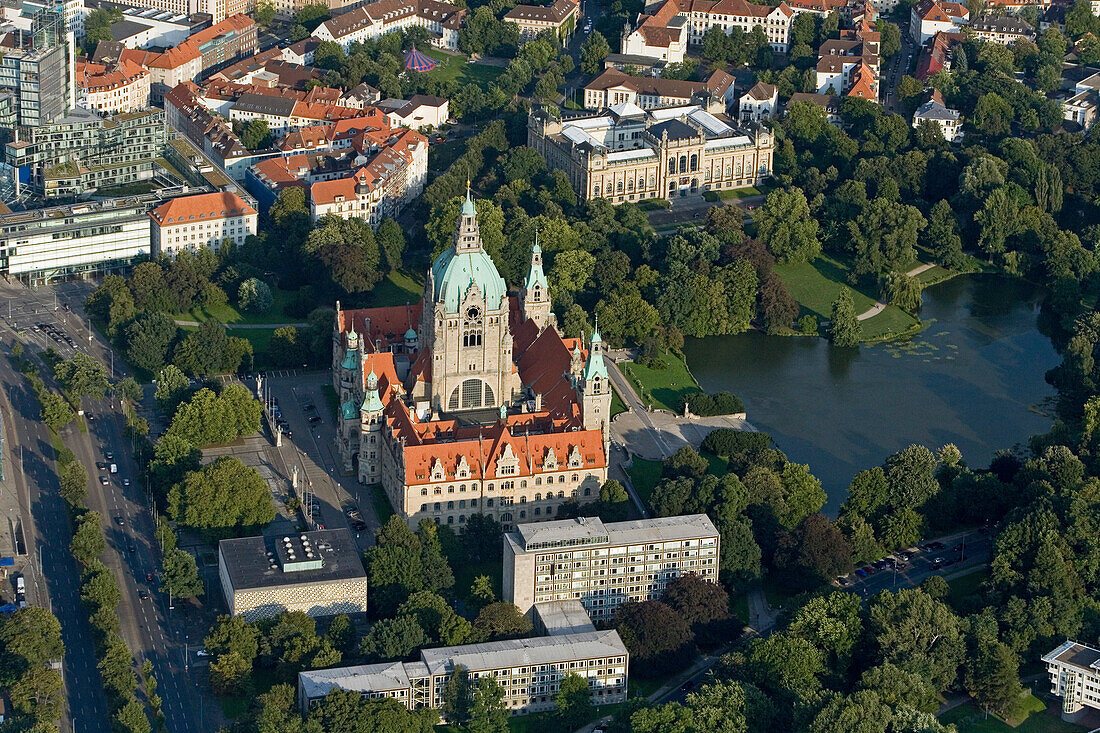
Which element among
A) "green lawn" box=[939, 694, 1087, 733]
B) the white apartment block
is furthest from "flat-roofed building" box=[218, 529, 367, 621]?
the white apartment block

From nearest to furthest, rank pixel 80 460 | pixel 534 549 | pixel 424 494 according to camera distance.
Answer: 1. pixel 534 549
2. pixel 424 494
3. pixel 80 460

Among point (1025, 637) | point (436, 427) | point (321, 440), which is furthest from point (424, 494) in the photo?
point (1025, 637)

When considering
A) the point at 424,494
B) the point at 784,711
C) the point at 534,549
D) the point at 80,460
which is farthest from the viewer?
the point at 80,460

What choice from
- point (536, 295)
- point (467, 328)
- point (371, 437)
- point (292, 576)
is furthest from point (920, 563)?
point (292, 576)

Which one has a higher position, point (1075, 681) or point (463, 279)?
point (463, 279)

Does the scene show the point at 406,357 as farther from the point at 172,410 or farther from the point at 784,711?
the point at 784,711

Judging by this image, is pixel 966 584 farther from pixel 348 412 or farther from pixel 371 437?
pixel 348 412

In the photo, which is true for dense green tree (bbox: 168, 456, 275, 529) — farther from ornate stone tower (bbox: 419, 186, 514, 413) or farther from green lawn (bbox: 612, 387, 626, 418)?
green lawn (bbox: 612, 387, 626, 418)
